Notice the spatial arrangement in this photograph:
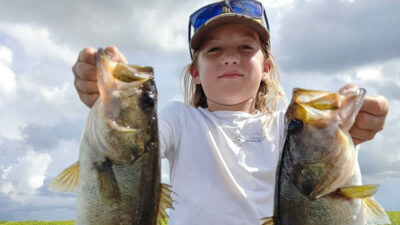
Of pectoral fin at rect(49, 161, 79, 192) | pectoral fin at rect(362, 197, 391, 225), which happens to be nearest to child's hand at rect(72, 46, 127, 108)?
pectoral fin at rect(49, 161, 79, 192)

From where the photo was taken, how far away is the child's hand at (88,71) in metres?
3.56

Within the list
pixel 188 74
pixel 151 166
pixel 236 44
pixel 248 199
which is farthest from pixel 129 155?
pixel 188 74

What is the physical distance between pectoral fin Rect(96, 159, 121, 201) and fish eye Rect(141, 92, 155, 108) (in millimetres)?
583

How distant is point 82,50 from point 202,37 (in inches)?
95.2

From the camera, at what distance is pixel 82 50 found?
361 cm

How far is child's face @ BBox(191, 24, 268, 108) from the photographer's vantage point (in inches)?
209

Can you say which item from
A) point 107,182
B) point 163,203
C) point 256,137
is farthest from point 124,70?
point 256,137

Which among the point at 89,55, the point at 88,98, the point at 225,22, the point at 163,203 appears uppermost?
the point at 225,22

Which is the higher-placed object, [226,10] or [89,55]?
[226,10]

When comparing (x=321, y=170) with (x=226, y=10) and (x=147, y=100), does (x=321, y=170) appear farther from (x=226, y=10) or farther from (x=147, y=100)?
(x=226, y=10)

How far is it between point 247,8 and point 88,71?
10.4 feet

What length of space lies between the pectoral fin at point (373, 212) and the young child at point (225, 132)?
1446 millimetres

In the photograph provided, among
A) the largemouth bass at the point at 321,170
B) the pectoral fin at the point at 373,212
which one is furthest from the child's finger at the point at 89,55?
the pectoral fin at the point at 373,212

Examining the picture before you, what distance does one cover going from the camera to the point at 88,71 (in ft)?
11.7
